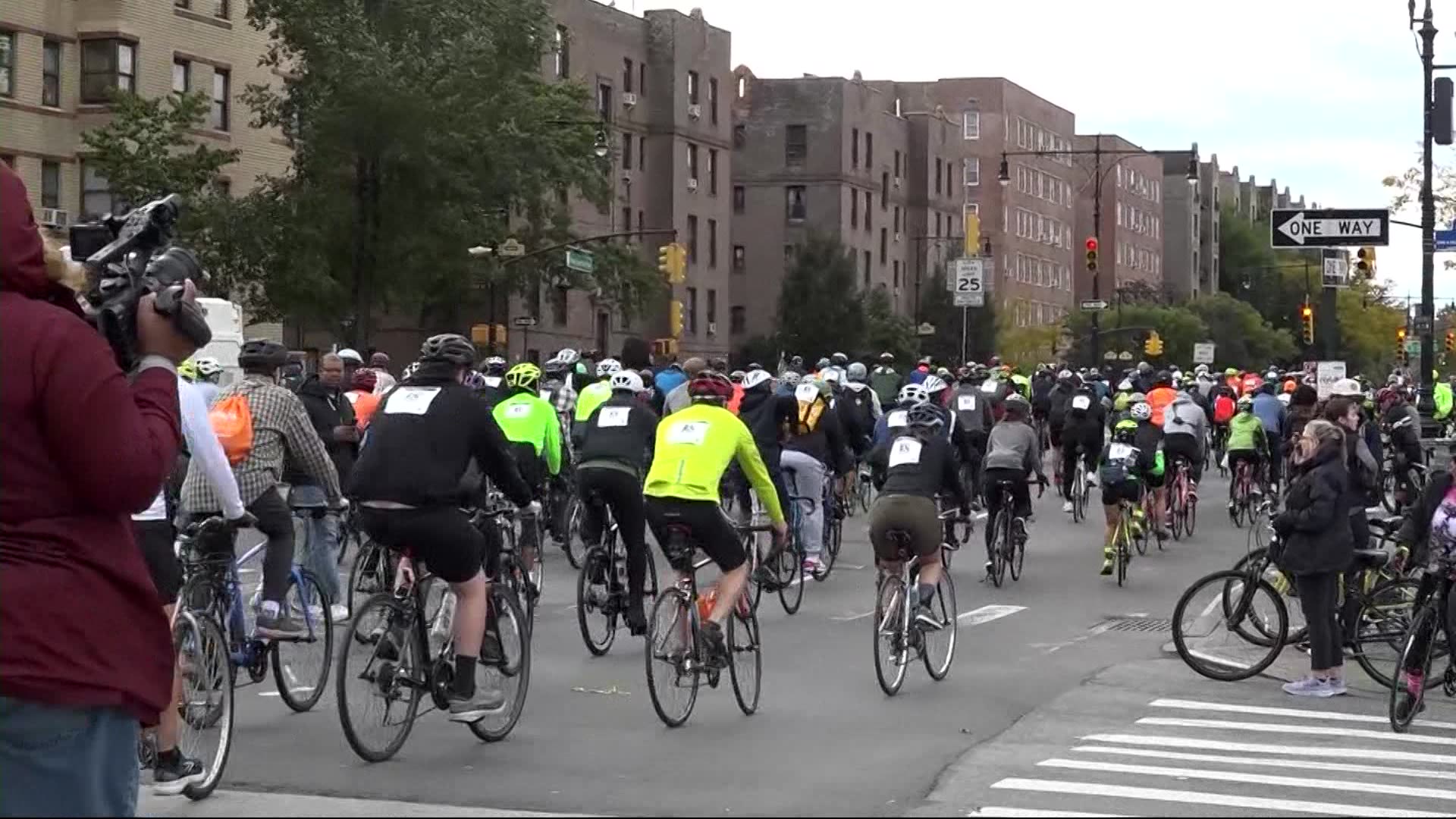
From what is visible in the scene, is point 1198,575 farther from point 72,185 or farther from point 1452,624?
point 72,185

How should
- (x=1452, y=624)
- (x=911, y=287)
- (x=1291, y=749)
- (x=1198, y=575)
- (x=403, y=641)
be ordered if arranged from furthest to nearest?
(x=911, y=287), (x=1198, y=575), (x=1452, y=624), (x=1291, y=749), (x=403, y=641)

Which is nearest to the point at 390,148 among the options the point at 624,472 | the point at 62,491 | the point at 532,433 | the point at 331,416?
the point at 331,416

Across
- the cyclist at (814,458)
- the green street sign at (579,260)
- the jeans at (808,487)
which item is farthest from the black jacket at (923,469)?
the green street sign at (579,260)

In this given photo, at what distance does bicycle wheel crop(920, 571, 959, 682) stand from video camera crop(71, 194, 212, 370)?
30.0 ft

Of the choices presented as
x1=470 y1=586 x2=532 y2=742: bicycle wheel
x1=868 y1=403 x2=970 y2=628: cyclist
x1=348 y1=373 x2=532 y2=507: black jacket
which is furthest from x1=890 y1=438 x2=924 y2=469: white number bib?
x1=348 y1=373 x2=532 y2=507: black jacket

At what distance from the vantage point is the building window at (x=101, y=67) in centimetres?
5188

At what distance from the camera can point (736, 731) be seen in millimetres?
11531

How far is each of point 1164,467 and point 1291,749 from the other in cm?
1391

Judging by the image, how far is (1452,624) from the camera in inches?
520

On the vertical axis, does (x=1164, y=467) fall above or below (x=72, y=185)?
below

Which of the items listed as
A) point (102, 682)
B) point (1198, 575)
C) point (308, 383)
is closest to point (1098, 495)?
point (1198, 575)

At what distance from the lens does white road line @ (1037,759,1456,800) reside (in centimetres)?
1023

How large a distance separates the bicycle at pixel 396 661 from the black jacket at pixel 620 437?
12.0 ft

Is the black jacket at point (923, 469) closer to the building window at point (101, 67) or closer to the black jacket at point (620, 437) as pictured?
the black jacket at point (620, 437)
